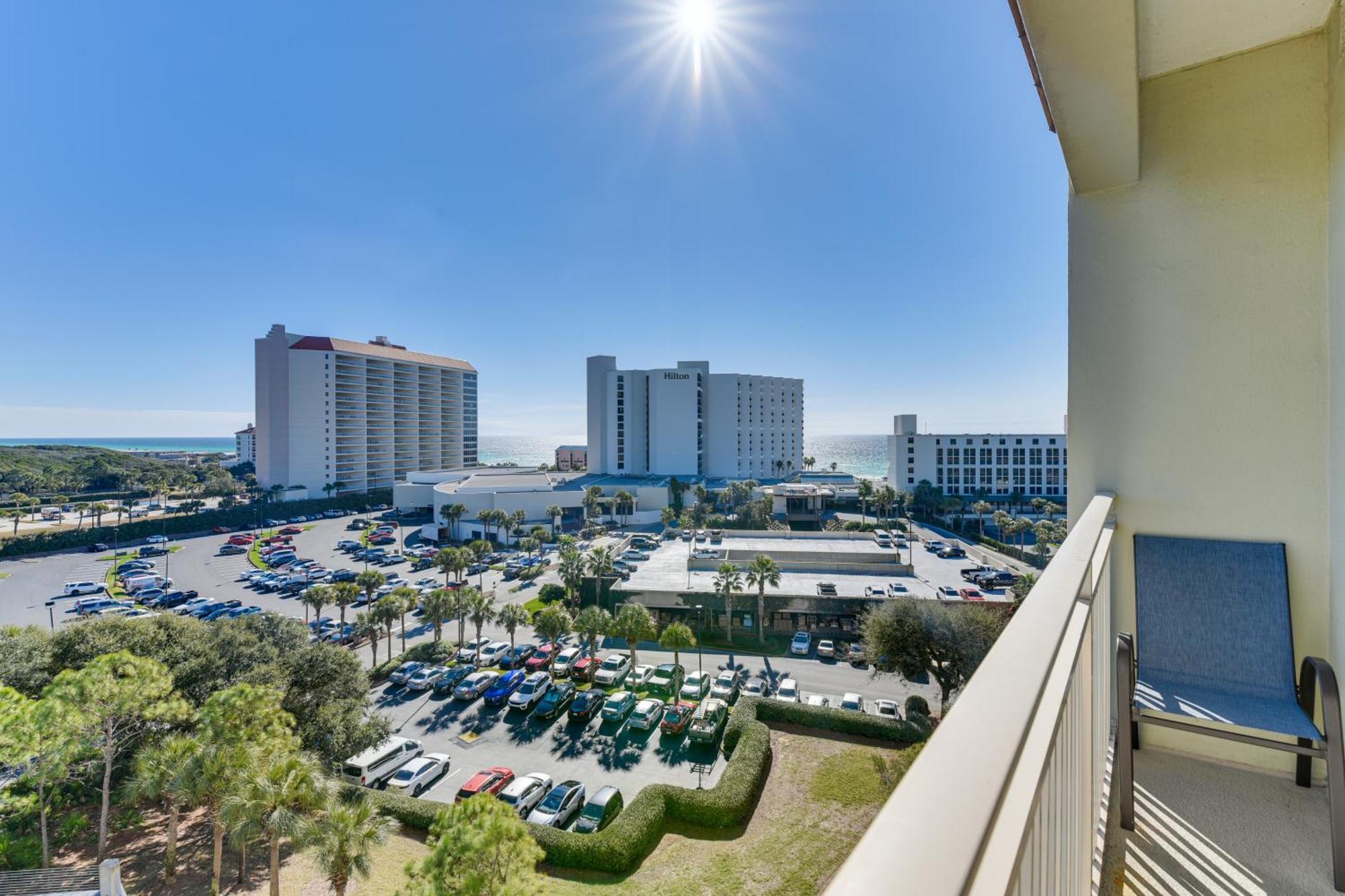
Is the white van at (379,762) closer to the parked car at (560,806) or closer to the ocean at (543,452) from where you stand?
the parked car at (560,806)

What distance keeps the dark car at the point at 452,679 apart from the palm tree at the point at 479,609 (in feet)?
3.83

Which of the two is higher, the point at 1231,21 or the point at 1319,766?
the point at 1231,21

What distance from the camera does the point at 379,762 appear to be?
982 centimetres

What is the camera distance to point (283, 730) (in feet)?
22.9

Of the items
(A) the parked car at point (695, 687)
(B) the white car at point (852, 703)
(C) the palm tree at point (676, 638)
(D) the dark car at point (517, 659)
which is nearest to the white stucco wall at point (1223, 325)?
(B) the white car at point (852, 703)

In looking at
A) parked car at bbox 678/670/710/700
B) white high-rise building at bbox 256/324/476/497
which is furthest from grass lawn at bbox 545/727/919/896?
white high-rise building at bbox 256/324/476/497

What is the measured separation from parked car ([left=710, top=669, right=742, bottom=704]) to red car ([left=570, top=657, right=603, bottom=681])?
305 cm

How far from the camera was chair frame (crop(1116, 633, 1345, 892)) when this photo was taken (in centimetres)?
188

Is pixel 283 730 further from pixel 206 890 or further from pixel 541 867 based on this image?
pixel 541 867

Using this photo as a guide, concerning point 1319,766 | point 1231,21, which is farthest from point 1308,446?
point 1231,21

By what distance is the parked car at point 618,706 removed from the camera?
11617mm

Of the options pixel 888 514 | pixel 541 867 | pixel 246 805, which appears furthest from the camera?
pixel 888 514

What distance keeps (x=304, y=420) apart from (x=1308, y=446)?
4886 centimetres

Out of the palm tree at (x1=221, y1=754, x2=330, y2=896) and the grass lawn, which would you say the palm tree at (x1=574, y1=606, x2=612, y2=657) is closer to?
the grass lawn
